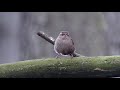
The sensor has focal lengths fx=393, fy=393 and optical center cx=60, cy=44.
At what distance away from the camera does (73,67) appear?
2.83 metres

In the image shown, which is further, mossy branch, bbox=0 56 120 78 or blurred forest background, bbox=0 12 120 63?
blurred forest background, bbox=0 12 120 63

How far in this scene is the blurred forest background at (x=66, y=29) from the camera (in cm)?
471

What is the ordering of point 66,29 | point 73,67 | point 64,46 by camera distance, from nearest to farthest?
point 73,67 < point 64,46 < point 66,29

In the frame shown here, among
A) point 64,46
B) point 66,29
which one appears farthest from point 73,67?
point 66,29

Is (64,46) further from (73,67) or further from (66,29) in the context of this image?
(66,29)

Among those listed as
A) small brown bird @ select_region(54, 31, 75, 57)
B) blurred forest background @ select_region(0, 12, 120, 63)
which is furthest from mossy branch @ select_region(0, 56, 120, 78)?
blurred forest background @ select_region(0, 12, 120, 63)

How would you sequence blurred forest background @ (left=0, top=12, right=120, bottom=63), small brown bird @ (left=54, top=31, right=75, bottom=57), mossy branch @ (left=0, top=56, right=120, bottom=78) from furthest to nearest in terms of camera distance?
blurred forest background @ (left=0, top=12, right=120, bottom=63) → small brown bird @ (left=54, top=31, right=75, bottom=57) → mossy branch @ (left=0, top=56, right=120, bottom=78)

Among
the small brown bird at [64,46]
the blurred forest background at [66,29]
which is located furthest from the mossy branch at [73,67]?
the blurred forest background at [66,29]

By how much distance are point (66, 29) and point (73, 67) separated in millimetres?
2256

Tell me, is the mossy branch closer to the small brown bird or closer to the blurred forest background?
the small brown bird

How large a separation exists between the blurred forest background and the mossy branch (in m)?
1.59

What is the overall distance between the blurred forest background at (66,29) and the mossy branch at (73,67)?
62.4 inches

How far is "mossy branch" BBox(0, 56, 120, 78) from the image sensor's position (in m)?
2.82

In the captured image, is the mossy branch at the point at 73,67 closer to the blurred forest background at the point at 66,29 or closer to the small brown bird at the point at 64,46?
the small brown bird at the point at 64,46
